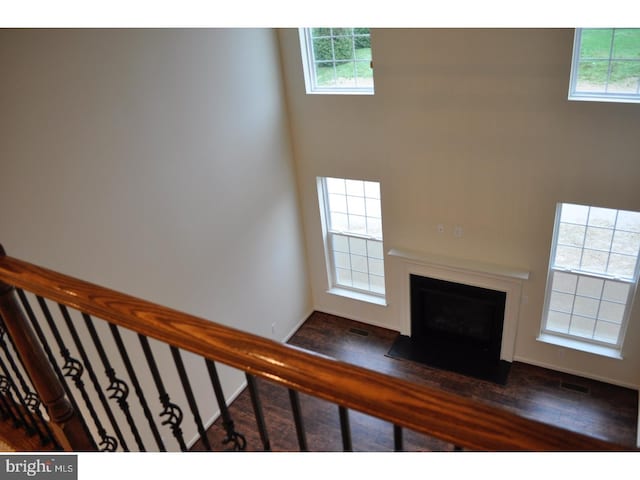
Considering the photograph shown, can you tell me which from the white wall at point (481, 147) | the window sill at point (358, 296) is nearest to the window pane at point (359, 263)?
the window sill at point (358, 296)

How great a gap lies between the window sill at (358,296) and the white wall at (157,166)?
0.82 meters

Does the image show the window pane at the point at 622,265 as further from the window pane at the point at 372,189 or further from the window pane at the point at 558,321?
the window pane at the point at 372,189

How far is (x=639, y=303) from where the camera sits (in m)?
5.14

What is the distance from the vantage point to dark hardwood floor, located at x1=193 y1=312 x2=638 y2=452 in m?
5.20

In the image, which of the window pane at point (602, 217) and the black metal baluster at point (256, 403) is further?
the window pane at point (602, 217)

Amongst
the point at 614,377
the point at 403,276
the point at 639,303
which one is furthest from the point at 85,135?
the point at 614,377

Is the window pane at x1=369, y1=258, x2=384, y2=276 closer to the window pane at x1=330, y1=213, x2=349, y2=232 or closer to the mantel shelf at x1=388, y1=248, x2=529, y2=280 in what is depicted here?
the mantel shelf at x1=388, y1=248, x2=529, y2=280

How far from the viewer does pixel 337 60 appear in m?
5.78

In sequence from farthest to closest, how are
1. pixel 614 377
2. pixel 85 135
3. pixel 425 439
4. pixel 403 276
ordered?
→ pixel 403 276 → pixel 614 377 → pixel 425 439 → pixel 85 135

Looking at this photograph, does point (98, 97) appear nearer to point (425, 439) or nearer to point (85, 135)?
point (85, 135)

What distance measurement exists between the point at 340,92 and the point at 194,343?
515cm

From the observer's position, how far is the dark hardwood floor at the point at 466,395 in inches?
205

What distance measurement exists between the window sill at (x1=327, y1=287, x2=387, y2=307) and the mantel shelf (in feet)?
2.76

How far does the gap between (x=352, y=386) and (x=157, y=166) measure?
405cm
